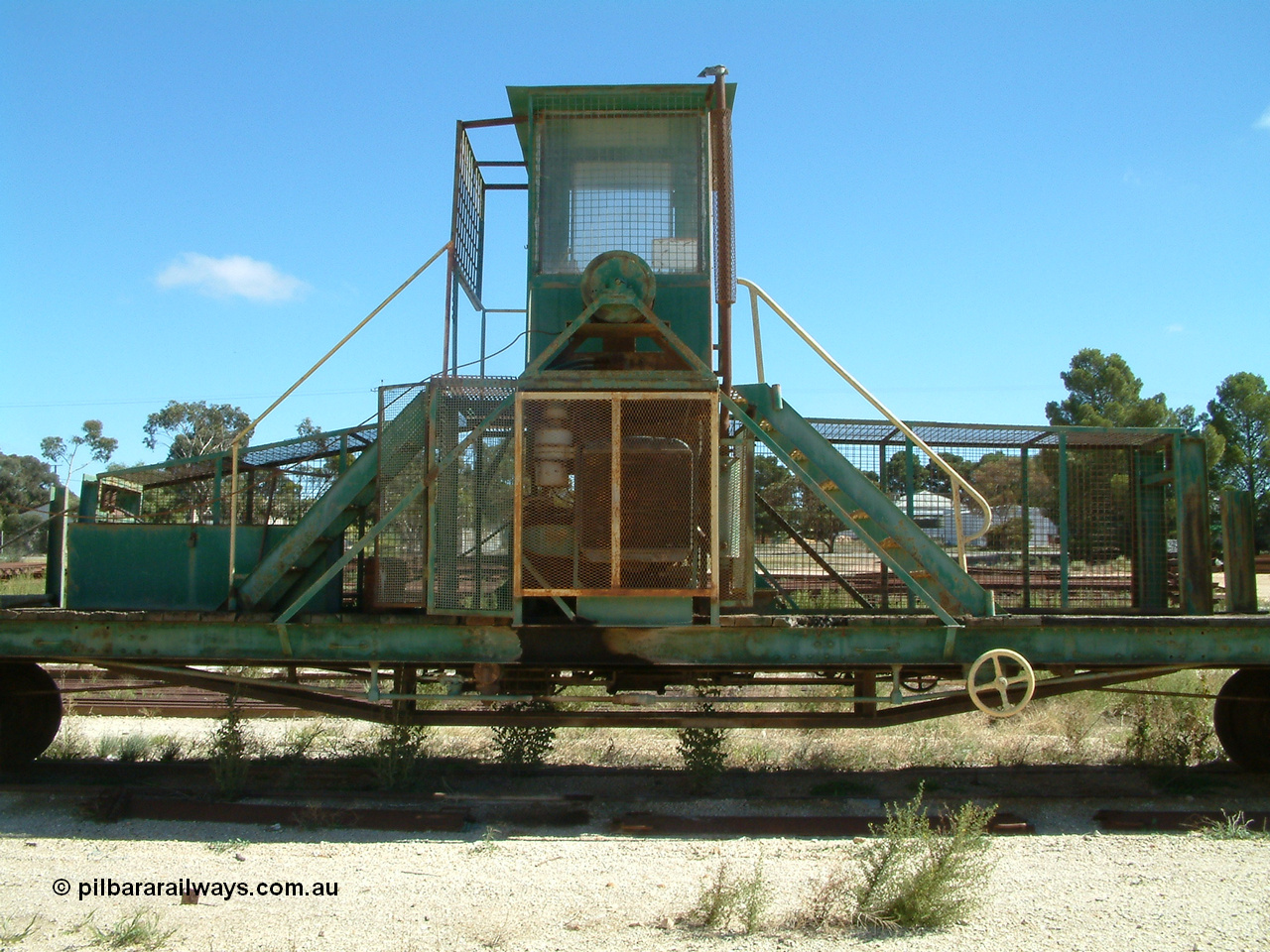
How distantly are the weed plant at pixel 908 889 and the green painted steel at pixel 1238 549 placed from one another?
4.11 m

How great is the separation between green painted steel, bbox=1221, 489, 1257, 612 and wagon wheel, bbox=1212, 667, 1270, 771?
0.58 meters

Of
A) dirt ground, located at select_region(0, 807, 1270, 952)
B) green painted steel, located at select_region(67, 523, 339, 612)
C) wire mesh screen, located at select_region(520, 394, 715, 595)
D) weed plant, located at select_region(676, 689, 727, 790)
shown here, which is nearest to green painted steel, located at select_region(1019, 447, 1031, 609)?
dirt ground, located at select_region(0, 807, 1270, 952)

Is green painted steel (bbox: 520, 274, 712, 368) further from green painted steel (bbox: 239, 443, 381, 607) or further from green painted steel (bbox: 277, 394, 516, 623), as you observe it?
green painted steel (bbox: 239, 443, 381, 607)

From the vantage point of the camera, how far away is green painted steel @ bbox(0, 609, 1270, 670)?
20.7 feet

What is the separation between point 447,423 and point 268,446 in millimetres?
2103

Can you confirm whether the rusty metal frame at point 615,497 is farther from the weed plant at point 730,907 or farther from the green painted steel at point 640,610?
the weed plant at point 730,907

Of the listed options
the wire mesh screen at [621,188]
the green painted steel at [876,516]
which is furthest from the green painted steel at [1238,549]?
the wire mesh screen at [621,188]

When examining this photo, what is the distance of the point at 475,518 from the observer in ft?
21.1

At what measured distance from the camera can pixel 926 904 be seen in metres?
4.58

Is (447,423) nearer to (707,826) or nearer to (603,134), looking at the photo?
(603,134)

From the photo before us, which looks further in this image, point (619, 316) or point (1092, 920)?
point (619, 316)

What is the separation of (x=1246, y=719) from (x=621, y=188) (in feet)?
22.5

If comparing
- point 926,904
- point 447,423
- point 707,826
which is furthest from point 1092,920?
point 447,423

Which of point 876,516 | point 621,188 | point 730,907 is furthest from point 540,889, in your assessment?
point 621,188
